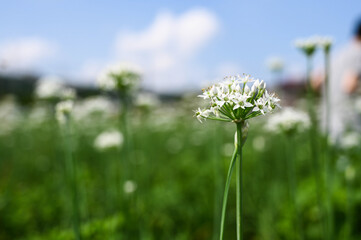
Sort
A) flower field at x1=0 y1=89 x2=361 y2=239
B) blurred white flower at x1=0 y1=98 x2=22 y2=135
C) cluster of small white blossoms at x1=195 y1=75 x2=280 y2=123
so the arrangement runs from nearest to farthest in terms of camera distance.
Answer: cluster of small white blossoms at x1=195 y1=75 x2=280 y2=123 < flower field at x1=0 y1=89 x2=361 y2=239 < blurred white flower at x1=0 y1=98 x2=22 y2=135

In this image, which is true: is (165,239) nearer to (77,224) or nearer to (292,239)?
(292,239)

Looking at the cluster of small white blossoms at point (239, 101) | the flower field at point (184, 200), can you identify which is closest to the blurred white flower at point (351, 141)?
the flower field at point (184, 200)

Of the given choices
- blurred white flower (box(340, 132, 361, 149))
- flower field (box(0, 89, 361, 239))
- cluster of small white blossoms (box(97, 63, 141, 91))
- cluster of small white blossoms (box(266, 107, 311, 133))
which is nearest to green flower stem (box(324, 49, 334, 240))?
flower field (box(0, 89, 361, 239))

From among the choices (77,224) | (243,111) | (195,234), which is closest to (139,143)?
(195,234)

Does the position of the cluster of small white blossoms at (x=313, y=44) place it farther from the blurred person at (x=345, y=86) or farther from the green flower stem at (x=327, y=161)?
the blurred person at (x=345, y=86)

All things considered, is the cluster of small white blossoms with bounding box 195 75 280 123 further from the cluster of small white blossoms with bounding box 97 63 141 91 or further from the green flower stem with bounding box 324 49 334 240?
the cluster of small white blossoms with bounding box 97 63 141 91

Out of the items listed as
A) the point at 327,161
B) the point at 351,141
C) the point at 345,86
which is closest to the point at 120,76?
the point at 327,161

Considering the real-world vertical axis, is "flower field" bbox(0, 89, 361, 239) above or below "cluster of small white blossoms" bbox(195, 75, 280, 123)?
below
